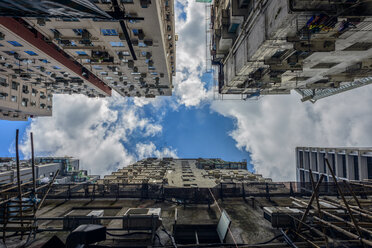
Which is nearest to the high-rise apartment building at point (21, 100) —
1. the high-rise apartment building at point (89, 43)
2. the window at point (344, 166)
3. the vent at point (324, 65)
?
the high-rise apartment building at point (89, 43)

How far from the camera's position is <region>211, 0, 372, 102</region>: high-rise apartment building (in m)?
8.77

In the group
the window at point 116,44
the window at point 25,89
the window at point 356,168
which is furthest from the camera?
the window at point 356,168

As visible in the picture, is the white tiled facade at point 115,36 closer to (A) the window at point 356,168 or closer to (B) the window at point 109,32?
(B) the window at point 109,32

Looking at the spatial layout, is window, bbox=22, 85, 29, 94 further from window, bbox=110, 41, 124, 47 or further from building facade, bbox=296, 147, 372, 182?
building facade, bbox=296, 147, 372, 182

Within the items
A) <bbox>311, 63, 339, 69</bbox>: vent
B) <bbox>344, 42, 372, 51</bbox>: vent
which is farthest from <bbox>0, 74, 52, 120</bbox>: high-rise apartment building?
<bbox>344, 42, 372, 51</bbox>: vent

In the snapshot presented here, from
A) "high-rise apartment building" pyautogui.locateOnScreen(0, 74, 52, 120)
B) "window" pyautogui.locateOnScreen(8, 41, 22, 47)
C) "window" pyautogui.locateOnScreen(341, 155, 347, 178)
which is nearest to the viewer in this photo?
"window" pyautogui.locateOnScreen(8, 41, 22, 47)

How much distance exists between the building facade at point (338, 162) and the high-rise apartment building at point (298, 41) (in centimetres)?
2319

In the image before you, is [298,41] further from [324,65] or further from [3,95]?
[3,95]

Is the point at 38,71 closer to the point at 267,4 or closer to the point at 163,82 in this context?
the point at 163,82

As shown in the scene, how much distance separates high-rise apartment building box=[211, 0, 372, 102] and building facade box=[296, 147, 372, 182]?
23192 mm

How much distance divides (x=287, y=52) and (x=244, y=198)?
11.8m

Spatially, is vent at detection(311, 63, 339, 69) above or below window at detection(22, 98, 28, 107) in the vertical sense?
below

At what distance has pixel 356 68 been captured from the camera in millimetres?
→ 16500

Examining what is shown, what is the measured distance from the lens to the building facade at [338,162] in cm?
4047
